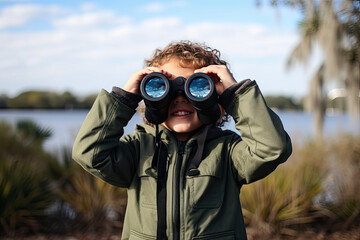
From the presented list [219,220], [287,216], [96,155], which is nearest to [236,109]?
[219,220]

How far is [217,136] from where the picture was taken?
180 centimetres

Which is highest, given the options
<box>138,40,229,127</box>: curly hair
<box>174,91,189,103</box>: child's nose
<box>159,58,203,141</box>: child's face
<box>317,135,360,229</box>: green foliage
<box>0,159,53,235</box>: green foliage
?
<box>138,40,229,127</box>: curly hair

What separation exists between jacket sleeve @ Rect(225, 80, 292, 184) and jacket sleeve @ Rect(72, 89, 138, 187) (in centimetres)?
49

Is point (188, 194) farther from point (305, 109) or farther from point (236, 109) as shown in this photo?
point (305, 109)

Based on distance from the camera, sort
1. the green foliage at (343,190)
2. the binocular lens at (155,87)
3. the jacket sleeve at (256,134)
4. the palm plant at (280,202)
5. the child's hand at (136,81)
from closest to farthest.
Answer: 1. the jacket sleeve at (256,134)
2. the binocular lens at (155,87)
3. the child's hand at (136,81)
4. the palm plant at (280,202)
5. the green foliage at (343,190)

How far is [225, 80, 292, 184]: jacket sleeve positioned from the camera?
157 centimetres

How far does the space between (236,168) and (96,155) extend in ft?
2.03

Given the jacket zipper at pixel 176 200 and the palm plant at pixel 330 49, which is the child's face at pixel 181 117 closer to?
the jacket zipper at pixel 176 200

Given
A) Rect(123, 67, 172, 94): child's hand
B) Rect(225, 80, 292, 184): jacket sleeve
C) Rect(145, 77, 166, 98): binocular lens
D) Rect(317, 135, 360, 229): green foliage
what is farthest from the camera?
Rect(317, 135, 360, 229): green foliage

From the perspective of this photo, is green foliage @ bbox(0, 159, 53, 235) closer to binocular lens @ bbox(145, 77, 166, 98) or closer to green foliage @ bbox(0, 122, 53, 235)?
green foliage @ bbox(0, 122, 53, 235)

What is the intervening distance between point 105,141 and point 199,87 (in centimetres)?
47

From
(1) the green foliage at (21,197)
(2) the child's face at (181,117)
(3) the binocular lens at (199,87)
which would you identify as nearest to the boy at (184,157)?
(2) the child's face at (181,117)

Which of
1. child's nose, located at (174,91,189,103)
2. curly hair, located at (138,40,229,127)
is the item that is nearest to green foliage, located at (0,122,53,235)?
curly hair, located at (138,40,229,127)

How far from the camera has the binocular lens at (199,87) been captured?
1637mm
